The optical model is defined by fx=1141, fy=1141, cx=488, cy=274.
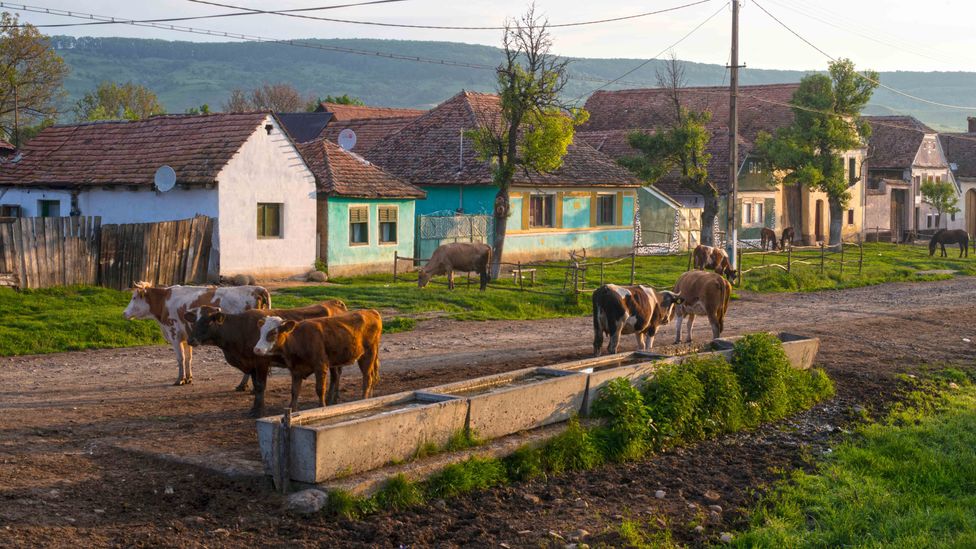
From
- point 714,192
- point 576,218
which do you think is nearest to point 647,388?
point 576,218

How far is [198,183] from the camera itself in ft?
92.0

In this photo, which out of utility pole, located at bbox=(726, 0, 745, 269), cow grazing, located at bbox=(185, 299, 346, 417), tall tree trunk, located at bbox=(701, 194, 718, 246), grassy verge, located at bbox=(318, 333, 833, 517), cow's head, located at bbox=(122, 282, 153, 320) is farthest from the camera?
tall tree trunk, located at bbox=(701, 194, 718, 246)

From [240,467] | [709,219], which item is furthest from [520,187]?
[240,467]

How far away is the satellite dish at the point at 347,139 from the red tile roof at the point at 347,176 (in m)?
8.26

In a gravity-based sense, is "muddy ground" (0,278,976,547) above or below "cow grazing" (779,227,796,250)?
below

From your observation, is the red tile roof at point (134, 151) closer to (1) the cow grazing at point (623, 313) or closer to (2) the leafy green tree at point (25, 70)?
(1) the cow grazing at point (623, 313)

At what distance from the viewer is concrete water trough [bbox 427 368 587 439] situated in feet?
41.0

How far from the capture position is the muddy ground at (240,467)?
9.85 metres

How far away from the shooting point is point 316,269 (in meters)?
31.6

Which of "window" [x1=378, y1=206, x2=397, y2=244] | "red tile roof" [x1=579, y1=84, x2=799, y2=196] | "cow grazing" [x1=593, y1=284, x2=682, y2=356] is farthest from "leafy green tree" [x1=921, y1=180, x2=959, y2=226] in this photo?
"cow grazing" [x1=593, y1=284, x2=682, y2=356]

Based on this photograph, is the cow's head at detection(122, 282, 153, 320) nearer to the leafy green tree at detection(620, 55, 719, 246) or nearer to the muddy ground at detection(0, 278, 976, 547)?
the muddy ground at detection(0, 278, 976, 547)

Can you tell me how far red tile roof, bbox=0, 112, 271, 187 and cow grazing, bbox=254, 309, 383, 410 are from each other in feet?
50.2

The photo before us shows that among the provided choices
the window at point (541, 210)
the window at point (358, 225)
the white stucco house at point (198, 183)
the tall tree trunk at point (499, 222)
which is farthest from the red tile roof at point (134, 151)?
the window at point (541, 210)

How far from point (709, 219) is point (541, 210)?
899cm
